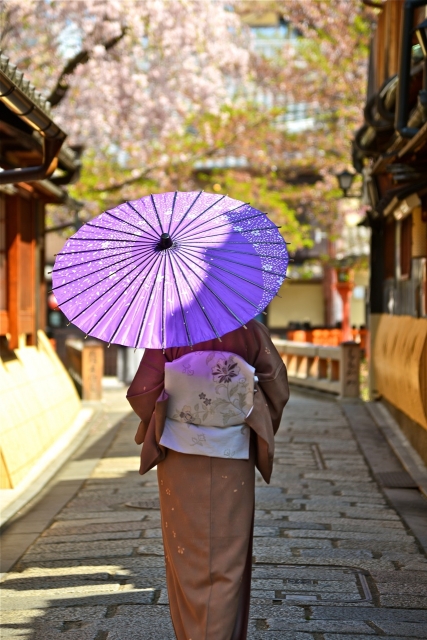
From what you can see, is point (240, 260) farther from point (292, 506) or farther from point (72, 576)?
point (292, 506)

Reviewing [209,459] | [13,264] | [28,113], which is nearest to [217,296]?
[209,459]

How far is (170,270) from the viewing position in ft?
16.5

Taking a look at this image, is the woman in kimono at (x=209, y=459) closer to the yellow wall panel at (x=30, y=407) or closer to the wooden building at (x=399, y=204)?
the wooden building at (x=399, y=204)

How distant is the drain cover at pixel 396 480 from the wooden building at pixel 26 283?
12.5 feet

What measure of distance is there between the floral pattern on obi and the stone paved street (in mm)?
1391

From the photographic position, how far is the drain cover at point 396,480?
33.9ft

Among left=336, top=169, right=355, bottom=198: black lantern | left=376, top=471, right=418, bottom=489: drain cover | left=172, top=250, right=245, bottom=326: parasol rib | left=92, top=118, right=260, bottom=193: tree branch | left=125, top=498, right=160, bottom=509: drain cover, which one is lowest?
left=376, top=471, right=418, bottom=489: drain cover

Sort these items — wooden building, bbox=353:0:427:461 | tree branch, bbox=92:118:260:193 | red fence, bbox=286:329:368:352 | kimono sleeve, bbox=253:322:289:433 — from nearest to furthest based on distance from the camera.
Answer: kimono sleeve, bbox=253:322:289:433 < wooden building, bbox=353:0:427:461 < tree branch, bbox=92:118:260:193 < red fence, bbox=286:329:368:352

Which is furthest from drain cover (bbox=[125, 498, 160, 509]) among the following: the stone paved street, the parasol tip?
the parasol tip

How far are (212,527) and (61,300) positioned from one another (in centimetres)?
136

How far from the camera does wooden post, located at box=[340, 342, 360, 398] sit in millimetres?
19234

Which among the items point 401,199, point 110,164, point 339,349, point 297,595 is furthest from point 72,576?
point 110,164

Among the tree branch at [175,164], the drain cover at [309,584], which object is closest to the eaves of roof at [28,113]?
the drain cover at [309,584]

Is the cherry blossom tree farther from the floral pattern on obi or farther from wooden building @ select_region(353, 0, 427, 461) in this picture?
the floral pattern on obi
